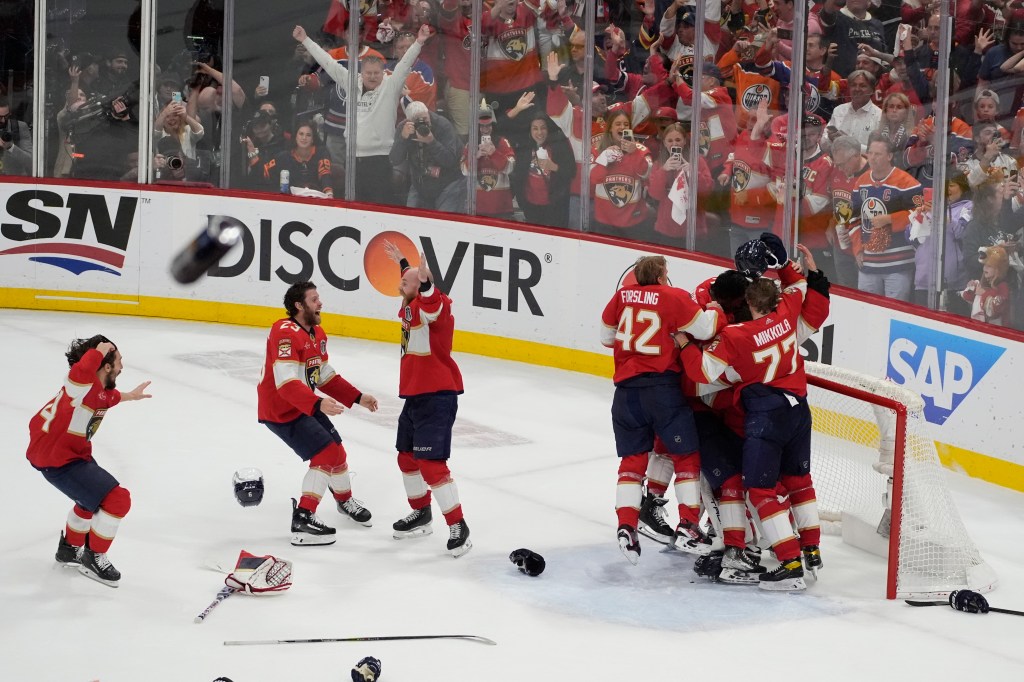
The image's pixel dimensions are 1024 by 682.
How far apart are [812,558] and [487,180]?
5.56 meters

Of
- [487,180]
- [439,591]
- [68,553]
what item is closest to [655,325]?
[439,591]

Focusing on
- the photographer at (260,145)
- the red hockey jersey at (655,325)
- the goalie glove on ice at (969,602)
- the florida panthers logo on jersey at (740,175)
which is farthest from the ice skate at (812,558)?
the photographer at (260,145)

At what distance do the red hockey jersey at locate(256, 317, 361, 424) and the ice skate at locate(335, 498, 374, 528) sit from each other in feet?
1.66

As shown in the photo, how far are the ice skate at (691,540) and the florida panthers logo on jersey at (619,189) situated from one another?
443 centimetres

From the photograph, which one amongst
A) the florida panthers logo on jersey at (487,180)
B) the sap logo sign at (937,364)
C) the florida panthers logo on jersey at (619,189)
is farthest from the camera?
the florida panthers logo on jersey at (487,180)

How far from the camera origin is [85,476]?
5391mm

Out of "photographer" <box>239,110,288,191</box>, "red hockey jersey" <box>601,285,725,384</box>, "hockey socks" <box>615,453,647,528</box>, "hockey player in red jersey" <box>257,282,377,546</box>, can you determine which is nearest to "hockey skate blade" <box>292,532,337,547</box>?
"hockey player in red jersey" <box>257,282,377,546</box>

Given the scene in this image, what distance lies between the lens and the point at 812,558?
578cm

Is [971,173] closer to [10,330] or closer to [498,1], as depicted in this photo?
[498,1]

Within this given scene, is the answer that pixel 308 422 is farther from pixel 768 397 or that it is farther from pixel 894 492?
pixel 894 492

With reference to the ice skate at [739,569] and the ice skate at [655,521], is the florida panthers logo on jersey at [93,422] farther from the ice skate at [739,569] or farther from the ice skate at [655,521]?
the ice skate at [739,569]

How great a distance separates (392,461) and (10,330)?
15.1 feet

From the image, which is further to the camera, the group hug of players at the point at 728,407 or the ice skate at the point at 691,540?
the ice skate at the point at 691,540

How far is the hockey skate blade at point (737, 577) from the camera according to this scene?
572 cm
